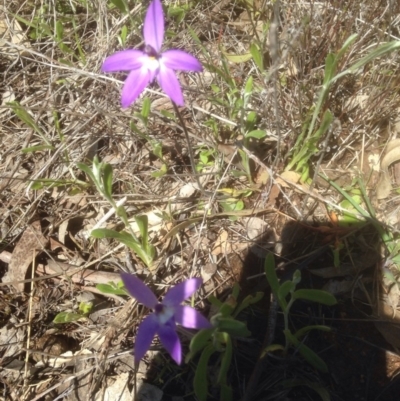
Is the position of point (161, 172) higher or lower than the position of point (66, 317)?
higher

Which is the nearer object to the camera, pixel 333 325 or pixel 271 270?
pixel 271 270

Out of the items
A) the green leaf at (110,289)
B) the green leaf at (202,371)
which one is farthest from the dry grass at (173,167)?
the green leaf at (202,371)

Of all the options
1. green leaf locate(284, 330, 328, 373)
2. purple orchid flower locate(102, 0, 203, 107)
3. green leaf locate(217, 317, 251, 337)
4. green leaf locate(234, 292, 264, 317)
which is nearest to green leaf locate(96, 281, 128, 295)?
green leaf locate(234, 292, 264, 317)

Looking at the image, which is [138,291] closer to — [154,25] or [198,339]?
[198,339]

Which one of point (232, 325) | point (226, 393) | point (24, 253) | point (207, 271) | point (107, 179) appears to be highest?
point (107, 179)

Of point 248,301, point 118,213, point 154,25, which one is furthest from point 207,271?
point 154,25

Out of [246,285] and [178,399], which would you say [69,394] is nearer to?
[178,399]

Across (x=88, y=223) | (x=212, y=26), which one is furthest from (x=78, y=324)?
(x=212, y=26)
